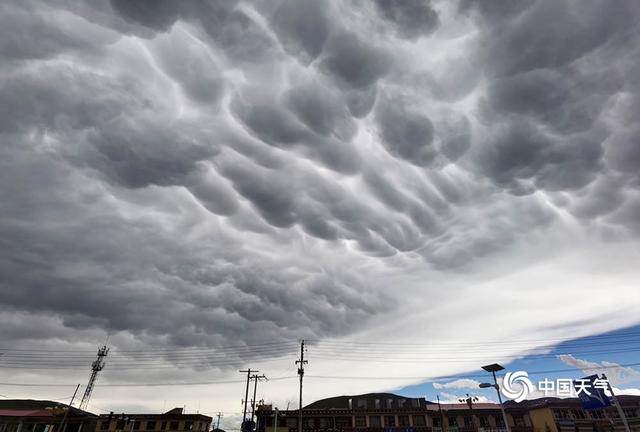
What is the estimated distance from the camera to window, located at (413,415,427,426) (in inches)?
2842

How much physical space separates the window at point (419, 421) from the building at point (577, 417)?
67.1ft

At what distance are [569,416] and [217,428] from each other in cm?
7594

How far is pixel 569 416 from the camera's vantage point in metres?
66.9

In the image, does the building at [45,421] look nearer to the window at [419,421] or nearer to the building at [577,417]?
the window at [419,421]

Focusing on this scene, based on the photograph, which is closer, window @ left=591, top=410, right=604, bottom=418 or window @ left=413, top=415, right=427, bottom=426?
window @ left=591, top=410, right=604, bottom=418

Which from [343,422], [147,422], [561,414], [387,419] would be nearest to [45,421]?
[147,422]

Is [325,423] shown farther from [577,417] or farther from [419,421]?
[577,417]

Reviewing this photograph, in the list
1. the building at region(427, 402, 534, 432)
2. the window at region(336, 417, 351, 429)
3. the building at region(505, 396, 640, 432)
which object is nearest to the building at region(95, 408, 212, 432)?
the window at region(336, 417, 351, 429)

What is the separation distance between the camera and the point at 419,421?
72500 millimetres

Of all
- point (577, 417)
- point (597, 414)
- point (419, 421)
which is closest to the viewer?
point (577, 417)

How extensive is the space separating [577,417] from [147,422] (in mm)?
85905

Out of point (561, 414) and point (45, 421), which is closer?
point (561, 414)

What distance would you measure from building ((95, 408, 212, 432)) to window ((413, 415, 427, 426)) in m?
47.4

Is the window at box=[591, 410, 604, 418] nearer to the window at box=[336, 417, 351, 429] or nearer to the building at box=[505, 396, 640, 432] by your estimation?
the building at box=[505, 396, 640, 432]
